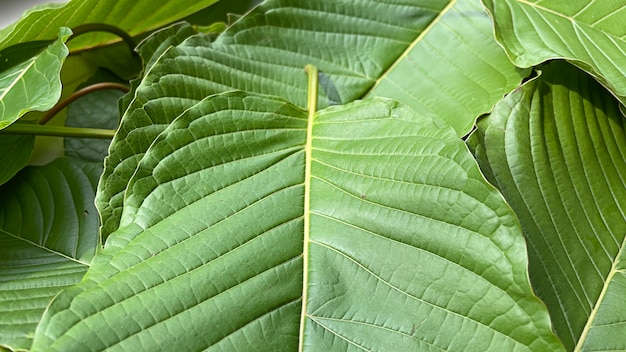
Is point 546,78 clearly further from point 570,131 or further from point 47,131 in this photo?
point 47,131

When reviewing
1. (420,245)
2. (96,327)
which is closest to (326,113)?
(420,245)

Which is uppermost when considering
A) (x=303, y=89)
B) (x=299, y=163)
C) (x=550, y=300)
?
(x=303, y=89)

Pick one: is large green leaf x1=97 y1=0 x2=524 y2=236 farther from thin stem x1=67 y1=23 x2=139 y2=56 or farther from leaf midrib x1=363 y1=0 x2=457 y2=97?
thin stem x1=67 y1=23 x2=139 y2=56

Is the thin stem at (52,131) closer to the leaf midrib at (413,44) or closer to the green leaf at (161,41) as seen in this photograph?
the green leaf at (161,41)

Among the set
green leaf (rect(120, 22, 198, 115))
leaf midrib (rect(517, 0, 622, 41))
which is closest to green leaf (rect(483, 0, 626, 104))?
leaf midrib (rect(517, 0, 622, 41))

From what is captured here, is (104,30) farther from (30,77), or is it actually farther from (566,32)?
(566,32)

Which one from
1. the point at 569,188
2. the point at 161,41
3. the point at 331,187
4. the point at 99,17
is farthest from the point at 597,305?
the point at 99,17
